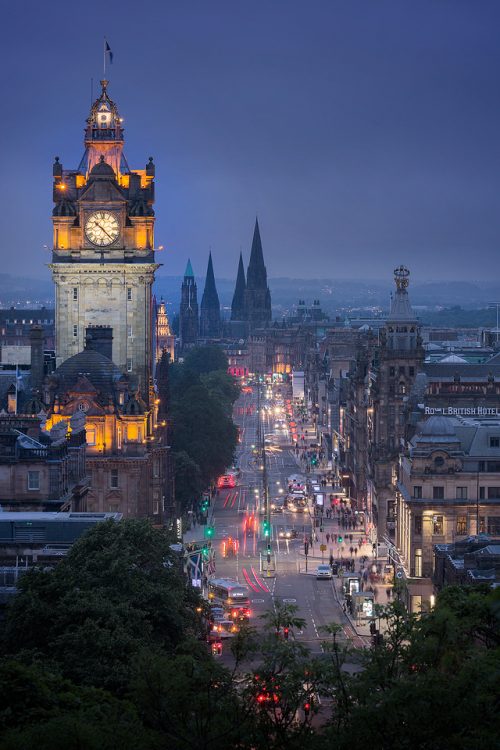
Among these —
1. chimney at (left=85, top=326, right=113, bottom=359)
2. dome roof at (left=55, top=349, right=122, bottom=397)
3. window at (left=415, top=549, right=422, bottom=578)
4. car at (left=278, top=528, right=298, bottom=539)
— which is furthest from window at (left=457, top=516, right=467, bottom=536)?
car at (left=278, top=528, right=298, bottom=539)

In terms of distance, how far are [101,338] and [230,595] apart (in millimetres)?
38917

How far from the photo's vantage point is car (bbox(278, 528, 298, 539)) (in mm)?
157250

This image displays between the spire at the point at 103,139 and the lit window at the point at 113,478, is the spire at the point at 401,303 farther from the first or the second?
the lit window at the point at 113,478

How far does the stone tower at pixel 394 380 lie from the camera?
6024 inches

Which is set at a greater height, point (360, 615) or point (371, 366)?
point (371, 366)

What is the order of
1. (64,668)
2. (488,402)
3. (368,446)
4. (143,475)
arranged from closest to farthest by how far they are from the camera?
(64,668), (143,475), (488,402), (368,446)

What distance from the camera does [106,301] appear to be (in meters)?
151

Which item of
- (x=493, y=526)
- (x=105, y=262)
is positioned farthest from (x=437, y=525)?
(x=105, y=262)

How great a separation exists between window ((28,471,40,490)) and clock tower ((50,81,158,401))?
4706cm

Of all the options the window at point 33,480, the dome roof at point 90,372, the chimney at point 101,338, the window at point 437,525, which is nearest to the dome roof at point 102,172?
the chimney at point 101,338

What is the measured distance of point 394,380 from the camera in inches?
6171

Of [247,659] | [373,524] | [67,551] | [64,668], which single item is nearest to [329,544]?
[373,524]

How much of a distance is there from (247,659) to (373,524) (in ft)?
326

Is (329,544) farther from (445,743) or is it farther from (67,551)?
(445,743)
